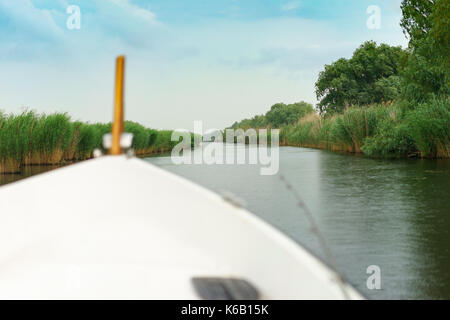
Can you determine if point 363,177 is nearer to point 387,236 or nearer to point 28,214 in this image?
point 387,236

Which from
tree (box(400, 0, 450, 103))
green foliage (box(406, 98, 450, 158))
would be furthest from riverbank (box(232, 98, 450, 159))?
tree (box(400, 0, 450, 103))

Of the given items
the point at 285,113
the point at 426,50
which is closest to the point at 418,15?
the point at 426,50

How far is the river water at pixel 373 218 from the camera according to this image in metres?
3.02

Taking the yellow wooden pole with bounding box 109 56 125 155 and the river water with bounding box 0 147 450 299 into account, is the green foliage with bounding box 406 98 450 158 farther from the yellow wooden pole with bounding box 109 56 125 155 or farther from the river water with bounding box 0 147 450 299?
the yellow wooden pole with bounding box 109 56 125 155

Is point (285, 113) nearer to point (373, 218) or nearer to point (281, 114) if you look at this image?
point (281, 114)

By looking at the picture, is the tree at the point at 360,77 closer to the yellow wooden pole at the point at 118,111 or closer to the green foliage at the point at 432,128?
the green foliage at the point at 432,128

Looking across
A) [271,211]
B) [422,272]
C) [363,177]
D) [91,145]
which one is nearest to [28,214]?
[422,272]

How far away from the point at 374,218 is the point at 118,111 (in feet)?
11.6

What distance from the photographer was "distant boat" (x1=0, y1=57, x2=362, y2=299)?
5.78 feet

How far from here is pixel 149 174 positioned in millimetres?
1831

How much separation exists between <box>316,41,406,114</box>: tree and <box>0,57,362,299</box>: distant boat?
3275cm

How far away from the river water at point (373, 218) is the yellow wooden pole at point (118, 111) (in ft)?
1.53

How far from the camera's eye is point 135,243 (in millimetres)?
2047
